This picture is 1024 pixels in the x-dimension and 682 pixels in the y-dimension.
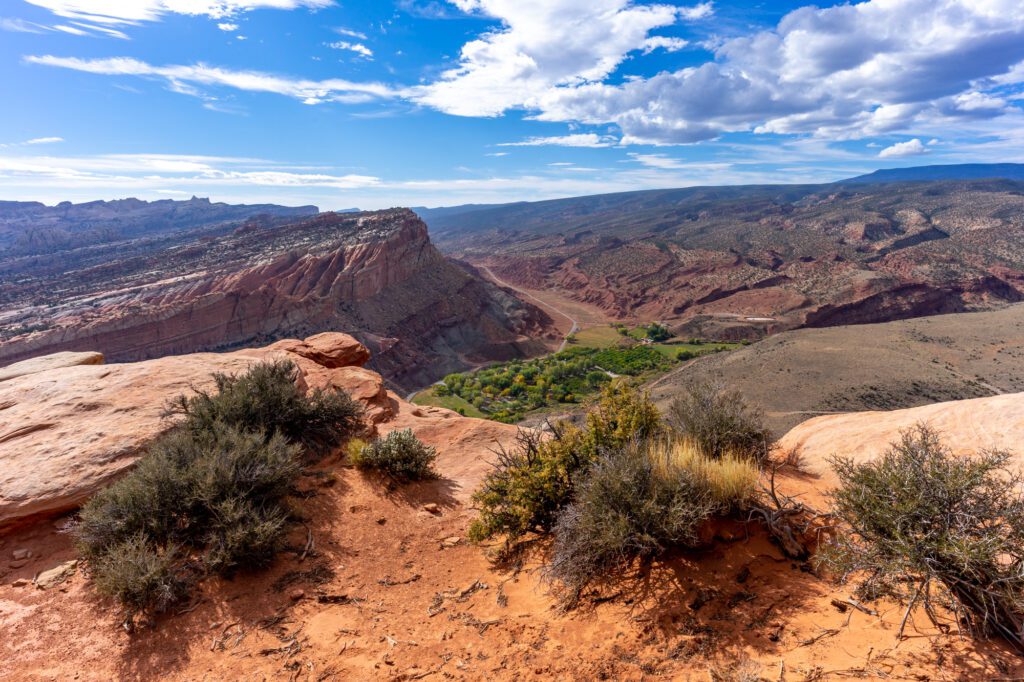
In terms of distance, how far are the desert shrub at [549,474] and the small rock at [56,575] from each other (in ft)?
16.1

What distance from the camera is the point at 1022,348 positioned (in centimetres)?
3512

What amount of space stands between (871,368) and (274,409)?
3412 cm

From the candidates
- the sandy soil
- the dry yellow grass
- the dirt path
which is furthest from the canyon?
the dirt path

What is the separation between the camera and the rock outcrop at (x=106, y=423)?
6.31 metres

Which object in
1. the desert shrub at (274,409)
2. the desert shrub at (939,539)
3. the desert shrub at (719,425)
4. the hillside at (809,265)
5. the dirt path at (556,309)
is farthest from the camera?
the dirt path at (556,309)

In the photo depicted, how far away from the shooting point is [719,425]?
23.5 ft

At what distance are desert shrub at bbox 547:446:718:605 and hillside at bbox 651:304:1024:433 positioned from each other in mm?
18460

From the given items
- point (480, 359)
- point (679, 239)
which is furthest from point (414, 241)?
point (679, 239)

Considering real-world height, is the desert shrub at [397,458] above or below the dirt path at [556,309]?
above

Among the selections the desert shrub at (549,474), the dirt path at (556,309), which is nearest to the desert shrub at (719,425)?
the desert shrub at (549,474)

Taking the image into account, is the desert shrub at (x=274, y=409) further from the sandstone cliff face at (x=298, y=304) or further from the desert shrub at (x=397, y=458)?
the sandstone cliff face at (x=298, y=304)

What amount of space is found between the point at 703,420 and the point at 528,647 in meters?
4.41

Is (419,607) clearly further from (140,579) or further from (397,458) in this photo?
(397,458)

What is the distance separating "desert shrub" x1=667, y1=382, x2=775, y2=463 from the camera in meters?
6.84
